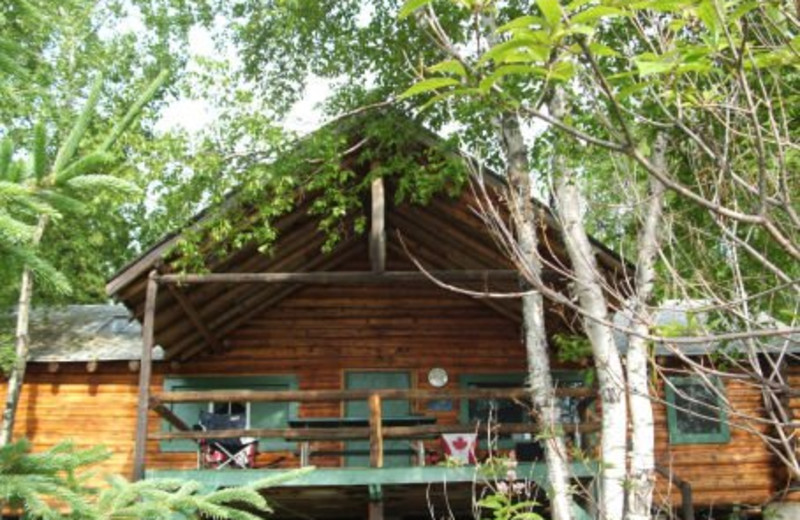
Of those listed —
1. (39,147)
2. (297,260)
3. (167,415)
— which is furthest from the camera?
(297,260)

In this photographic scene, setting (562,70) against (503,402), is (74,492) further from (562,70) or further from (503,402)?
(503,402)

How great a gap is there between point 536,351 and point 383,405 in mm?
5155

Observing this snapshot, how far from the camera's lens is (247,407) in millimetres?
12828

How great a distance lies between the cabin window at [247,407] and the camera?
1267 centimetres

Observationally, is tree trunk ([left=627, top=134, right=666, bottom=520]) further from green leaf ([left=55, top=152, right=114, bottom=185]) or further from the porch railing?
green leaf ([left=55, top=152, right=114, bottom=185])

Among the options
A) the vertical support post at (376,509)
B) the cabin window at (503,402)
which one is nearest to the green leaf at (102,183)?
the vertical support post at (376,509)

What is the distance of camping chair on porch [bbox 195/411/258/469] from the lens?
34.0ft

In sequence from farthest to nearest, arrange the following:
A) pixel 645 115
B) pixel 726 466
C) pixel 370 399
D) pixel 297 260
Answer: pixel 726 466
pixel 297 260
pixel 370 399
pixel 645 115

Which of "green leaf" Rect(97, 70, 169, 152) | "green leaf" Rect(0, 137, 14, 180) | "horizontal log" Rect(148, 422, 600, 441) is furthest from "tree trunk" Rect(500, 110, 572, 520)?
"green leaf" Rect(0, 137, 14, 180)

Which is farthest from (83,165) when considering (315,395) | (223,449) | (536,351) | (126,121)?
(223,449)

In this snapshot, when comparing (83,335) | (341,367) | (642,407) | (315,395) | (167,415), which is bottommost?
(167,415)

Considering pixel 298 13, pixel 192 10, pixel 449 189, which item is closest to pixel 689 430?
pixel 449 189

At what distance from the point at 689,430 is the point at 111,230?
42.5ft

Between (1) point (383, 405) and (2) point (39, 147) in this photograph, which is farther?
(1) point (383, 405)
